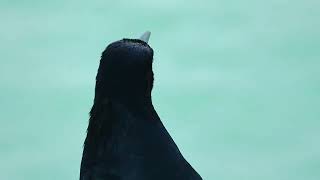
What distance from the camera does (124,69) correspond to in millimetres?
6465

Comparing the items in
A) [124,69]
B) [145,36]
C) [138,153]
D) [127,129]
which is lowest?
[138,153]

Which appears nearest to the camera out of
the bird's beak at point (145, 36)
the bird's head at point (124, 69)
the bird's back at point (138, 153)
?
the bird's back at point (138, 153)

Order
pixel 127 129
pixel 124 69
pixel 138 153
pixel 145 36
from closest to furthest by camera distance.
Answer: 1. pixel 138 153
2. pixel 127 129
3. pixel 124 69
4. pixel 145 36

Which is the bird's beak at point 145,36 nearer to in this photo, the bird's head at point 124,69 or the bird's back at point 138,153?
the bird's head at point 124,69

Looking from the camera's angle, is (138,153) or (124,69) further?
(124,69)

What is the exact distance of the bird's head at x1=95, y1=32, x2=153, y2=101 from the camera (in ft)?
21.1

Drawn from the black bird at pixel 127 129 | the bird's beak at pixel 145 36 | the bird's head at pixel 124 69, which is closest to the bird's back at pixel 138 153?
the black bird at pixel 127 129

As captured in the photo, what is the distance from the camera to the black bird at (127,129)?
6109mm

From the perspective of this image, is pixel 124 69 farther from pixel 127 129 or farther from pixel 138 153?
pixel 138 153

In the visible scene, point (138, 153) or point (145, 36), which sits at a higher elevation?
point (145, 36)

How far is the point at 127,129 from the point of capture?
20.7ft

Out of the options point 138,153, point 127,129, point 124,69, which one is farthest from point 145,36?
point 138,153

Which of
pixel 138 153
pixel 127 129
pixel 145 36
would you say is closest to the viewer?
pixel 138 153

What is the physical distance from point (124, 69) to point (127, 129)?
0.67 m
